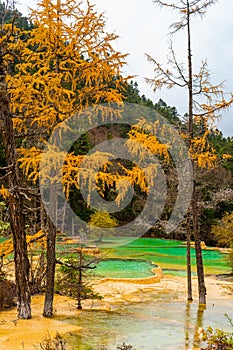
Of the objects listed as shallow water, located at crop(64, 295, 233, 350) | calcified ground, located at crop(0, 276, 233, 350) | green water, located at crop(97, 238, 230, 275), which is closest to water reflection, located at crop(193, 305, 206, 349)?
shallow water, located at crop(64, 295, 233, 350)

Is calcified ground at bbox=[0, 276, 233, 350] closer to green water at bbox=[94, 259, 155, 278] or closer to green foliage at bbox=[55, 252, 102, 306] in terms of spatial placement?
green foliage at bbox=[55, 252, 102, 306]

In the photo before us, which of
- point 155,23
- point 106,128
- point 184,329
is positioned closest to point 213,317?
point 184,329

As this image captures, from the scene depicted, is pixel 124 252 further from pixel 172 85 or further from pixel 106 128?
pixel 172 85

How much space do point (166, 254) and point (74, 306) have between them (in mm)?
14784

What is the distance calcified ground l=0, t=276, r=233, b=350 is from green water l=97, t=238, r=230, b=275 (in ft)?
13.8

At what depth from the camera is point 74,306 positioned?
9156 millimetres

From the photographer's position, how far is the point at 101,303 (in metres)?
10.1

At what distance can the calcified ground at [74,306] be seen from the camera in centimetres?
618

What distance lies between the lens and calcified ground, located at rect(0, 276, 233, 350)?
6.18 metres

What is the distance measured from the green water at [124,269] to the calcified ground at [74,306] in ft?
4.82

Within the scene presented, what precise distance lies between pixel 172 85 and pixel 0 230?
5.26 metres

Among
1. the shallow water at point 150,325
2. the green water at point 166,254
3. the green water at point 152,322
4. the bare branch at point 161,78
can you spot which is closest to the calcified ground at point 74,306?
the green water at point 152,322

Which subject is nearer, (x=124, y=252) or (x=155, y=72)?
(x=155, y=72)

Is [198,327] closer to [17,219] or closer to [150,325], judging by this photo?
[150,325]
